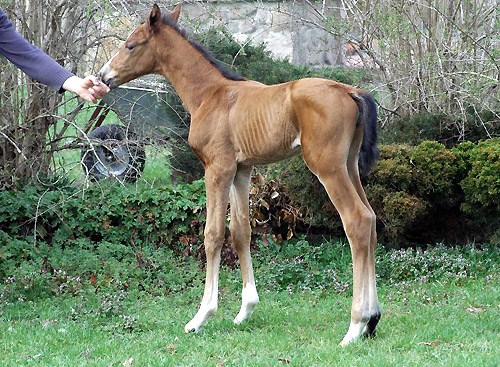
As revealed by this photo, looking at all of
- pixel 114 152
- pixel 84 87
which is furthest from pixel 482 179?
pixel 84 87

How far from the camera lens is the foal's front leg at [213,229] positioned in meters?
6.47

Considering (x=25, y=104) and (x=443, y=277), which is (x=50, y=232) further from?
(x=443, y=277)

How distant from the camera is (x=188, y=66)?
6.92 metres

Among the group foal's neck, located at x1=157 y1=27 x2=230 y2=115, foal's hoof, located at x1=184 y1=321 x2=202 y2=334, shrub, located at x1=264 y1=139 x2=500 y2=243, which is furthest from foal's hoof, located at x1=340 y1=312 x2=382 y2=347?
shrub, located at x1=264 y1=139 x2=500 y2=243

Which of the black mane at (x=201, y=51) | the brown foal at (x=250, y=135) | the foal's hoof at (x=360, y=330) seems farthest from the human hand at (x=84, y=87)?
the foal's hoof at (x=360, y=330)

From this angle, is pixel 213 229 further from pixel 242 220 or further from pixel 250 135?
pixel 250 135

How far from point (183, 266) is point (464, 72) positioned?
4073mm

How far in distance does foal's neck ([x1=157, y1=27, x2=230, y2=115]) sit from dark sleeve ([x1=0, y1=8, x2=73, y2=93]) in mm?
1385

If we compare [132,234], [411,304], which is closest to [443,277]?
[411,304]

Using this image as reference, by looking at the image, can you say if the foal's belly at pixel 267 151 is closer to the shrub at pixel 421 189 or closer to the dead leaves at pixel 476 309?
the dead leaves at pixel 476 309

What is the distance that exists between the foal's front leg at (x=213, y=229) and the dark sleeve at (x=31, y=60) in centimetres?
151

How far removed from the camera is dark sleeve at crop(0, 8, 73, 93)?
5664 millimetres

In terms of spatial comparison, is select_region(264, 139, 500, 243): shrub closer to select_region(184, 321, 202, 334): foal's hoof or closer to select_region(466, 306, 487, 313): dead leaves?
select_region(466, 306, 487, 313): dead leaves

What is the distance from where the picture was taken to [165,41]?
6918 mm
